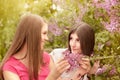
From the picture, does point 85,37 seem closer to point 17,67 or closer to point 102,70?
point 102,70

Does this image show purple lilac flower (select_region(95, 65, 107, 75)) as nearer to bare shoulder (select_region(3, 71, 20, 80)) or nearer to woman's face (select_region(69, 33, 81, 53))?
woman's face (select_region(69, 33, 81, 53))

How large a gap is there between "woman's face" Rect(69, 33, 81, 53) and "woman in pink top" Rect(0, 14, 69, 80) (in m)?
0.56

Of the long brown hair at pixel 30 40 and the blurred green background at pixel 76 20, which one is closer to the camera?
the long brown hair at pixel 30 40

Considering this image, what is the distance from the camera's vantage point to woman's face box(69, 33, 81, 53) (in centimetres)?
373

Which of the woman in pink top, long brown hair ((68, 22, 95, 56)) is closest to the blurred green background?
long brown hair ((68, 22, 95, 56))

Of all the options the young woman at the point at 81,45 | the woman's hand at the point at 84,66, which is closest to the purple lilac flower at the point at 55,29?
the young woman at the point at 81,45

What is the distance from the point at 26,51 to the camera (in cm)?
318

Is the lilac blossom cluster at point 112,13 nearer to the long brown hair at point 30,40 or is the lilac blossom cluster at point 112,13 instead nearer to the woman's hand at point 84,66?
the woman's hand at point 84,66

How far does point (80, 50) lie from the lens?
378 centimetres

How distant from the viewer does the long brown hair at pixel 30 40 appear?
3.14 m

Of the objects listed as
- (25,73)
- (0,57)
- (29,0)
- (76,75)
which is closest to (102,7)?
(76,75)

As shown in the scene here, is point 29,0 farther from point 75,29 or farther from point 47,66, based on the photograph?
point 47,66

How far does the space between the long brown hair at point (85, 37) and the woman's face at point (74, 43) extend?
3cm

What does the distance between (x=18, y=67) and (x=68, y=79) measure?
0.75 m
